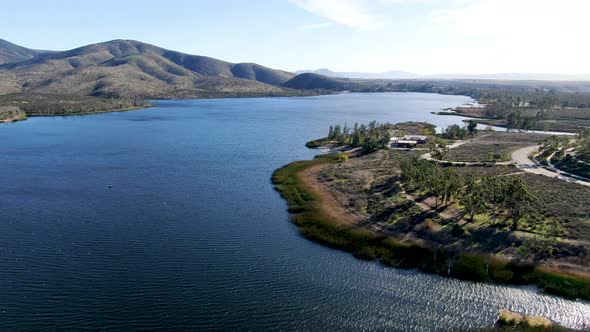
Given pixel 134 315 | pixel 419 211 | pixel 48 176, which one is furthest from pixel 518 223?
pixel 48 176

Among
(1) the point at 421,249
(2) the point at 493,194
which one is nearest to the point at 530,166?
(2) the point at 493,194

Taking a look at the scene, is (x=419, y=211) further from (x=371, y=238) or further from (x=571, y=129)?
(x=571, y=129)

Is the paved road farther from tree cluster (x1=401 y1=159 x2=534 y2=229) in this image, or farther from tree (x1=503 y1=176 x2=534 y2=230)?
tree (x1=503 y1=176 x2=534 y2=230)

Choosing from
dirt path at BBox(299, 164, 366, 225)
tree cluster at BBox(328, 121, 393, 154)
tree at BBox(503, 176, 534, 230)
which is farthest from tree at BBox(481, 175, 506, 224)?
tree cluster at BBox(328, 121, 393, 154)

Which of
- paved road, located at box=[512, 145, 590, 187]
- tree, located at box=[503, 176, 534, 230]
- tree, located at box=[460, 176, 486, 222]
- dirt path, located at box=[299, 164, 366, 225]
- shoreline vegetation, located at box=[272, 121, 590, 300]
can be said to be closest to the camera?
shoreline vegetation, located at box=[272, 121, 590, 300]

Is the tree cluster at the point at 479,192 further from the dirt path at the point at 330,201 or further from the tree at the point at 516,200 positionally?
the dirt path at the point at 330,201

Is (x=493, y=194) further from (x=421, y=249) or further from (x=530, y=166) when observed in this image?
(x=530, y=166)
